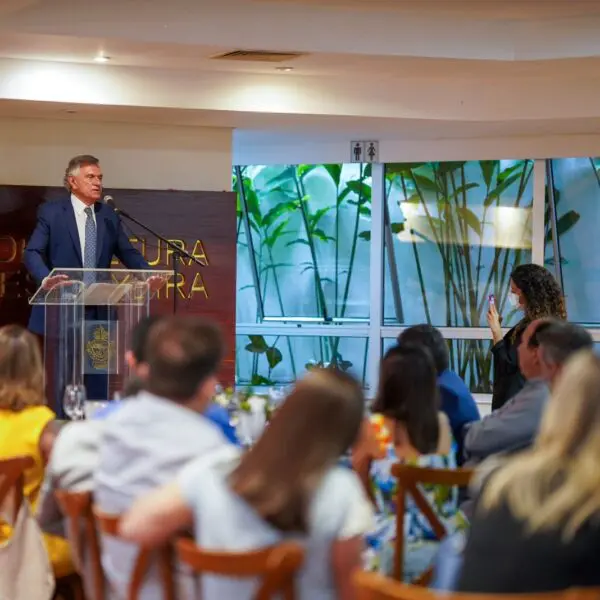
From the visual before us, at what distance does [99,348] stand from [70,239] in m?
1.25

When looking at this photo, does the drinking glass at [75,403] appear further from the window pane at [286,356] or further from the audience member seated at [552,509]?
the window pane at [286,356]

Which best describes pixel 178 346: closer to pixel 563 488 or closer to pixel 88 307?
pixel 563 488

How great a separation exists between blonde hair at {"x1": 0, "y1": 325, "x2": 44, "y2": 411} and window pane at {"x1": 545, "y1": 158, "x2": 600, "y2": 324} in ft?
24.8

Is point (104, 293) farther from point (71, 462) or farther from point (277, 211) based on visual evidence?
point (277, 211)

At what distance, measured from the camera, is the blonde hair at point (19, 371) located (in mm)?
4457

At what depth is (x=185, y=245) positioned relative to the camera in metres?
9.89

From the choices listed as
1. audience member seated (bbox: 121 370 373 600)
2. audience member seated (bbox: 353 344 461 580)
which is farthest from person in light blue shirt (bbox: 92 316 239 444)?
audience member seated (bbox: 121 370 373 600)

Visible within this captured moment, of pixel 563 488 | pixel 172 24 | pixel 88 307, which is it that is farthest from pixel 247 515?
pixel 172 24

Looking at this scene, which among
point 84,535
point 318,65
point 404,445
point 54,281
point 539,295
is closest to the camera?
point 84,535

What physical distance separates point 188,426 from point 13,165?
683cm

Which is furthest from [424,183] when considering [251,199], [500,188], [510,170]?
[251,199]

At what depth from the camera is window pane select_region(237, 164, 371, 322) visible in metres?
12.6

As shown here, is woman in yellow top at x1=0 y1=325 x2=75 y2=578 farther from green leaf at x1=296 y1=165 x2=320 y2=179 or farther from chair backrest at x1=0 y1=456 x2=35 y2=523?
green leaf at x1=296 y1=165 x2=320 y2=179

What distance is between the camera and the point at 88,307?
736 cm
